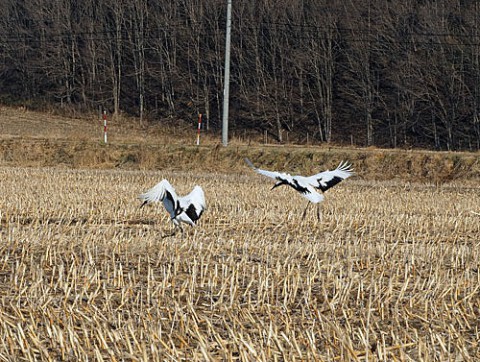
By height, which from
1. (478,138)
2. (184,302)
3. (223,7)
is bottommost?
(478,138)

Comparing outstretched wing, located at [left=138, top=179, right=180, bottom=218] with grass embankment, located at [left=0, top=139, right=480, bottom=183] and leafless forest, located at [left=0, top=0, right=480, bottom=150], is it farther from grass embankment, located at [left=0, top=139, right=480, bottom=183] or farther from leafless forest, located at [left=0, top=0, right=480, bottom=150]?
leafless forest, located at [left=0, top=0, right=480, bottom=150]

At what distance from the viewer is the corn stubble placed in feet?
15.6

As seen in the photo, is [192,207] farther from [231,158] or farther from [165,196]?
[231,158]

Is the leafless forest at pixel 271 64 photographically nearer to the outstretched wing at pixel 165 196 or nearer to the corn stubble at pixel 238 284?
the corn stubble at pixel 238 284

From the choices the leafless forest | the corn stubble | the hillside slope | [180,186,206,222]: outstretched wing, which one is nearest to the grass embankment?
the hillside slope

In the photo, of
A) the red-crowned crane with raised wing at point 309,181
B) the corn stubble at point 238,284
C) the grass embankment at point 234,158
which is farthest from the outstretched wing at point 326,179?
the grass embankment at point 234,158

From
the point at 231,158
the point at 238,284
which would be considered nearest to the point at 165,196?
the point at 238,284

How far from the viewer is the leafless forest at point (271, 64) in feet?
118

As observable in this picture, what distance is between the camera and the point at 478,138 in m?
34.2

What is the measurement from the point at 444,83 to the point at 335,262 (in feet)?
95.1

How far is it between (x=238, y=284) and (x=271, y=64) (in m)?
37.0

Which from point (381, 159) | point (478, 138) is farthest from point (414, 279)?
point (478, 138)

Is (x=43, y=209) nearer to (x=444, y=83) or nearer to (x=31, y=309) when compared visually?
(x=31, y=309)

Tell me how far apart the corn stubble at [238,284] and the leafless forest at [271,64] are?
24.5m
